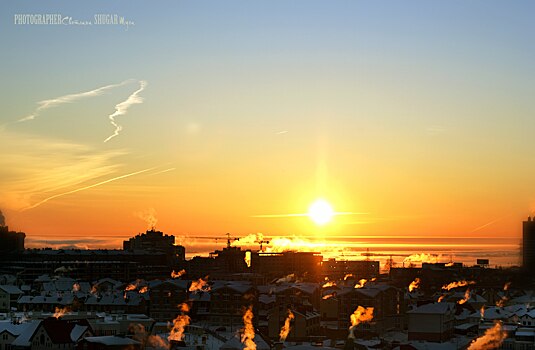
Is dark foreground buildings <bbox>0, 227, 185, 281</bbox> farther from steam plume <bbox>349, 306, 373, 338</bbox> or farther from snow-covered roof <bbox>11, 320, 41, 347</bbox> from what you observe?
snow-covered roof <bbox>11, 320, 41, 347</bbox>

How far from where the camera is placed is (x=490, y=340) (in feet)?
211

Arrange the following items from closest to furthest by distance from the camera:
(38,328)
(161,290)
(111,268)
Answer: (38,328) < (161,290) < (111,268)

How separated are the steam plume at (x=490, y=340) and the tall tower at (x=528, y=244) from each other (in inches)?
4743

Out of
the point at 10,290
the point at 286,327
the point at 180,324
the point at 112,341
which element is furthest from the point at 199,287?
the point at 112,341

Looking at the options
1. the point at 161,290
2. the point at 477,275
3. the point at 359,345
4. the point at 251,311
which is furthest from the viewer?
the point at 477,275

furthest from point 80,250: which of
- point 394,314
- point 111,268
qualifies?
point 394,314

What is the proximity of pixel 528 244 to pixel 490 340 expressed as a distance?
135 meters

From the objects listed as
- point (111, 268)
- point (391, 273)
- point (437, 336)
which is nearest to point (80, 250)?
point (111, 268)

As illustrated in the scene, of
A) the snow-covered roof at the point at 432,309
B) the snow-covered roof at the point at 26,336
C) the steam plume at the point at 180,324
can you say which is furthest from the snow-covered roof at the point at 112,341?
the snow-covered roof at the point at 432,309

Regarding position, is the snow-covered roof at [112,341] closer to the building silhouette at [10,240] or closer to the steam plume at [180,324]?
the steam plume at [180,324]

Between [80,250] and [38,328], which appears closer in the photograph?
[38,328]

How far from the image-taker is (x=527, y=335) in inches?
2504

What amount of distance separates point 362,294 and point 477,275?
82.6 m

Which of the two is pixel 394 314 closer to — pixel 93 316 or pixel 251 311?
pixel 251 311
